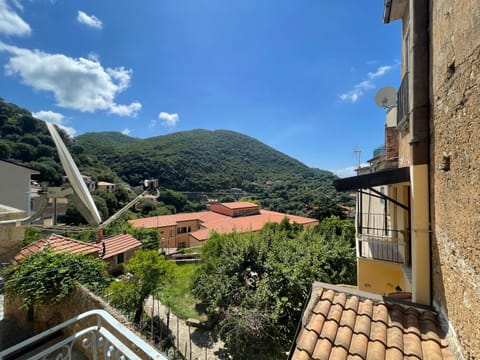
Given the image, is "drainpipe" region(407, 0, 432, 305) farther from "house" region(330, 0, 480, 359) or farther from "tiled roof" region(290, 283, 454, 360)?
"tiled roof" region(290, 283, 454, 360)

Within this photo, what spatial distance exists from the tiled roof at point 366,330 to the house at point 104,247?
9320mm

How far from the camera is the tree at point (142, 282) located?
834 centimetres

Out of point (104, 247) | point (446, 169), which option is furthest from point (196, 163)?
point (446, 169)

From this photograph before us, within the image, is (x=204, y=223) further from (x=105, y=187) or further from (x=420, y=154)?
(x=420, y=154)

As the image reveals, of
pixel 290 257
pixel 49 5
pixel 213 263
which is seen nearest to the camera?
pixel 49 5

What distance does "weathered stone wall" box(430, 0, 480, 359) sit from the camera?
6.92ft

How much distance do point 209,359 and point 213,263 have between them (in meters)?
3.91

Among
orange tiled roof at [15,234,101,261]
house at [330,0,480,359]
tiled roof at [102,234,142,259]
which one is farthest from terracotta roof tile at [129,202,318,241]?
house at [330,0,480,359]

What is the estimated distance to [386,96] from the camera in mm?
6820

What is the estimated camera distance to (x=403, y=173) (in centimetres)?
402

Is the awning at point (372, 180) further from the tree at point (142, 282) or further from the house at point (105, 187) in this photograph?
the house at point (105, 187)

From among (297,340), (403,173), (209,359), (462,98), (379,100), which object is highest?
(379,100)

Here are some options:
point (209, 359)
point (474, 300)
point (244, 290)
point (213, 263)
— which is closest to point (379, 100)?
point (474, 300)

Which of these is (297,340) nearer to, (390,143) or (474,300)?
(474,300)
